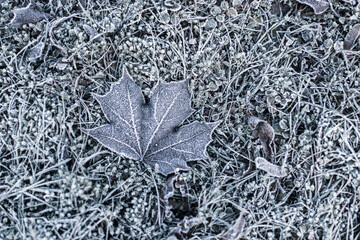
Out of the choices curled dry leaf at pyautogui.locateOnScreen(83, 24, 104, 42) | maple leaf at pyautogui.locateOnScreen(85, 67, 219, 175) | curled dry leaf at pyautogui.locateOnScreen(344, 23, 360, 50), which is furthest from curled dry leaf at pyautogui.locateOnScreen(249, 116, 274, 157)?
curled dry leaf at pyautogui.locateOnScreen(83, 24, 104, 42)

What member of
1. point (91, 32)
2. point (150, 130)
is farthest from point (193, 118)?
point (91, 32)

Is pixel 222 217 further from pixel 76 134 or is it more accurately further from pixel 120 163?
pixel 76 134

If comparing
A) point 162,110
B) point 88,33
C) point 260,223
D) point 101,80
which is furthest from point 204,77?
point 260,223

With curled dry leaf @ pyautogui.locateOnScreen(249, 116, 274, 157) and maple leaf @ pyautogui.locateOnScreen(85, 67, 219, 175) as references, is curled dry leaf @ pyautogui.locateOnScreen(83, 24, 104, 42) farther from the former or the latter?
curled dry leaf @ pyautogui.locateOnScreen(249, 116, 274, 157)

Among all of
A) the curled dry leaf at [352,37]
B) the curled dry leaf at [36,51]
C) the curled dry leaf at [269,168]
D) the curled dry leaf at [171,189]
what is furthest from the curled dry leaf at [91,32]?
the curled dry leaf at [352,37]

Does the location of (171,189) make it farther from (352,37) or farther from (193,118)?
(352,37)

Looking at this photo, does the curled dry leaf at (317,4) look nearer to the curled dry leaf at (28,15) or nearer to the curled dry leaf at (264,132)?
the curled dry leaf at (264,132)
